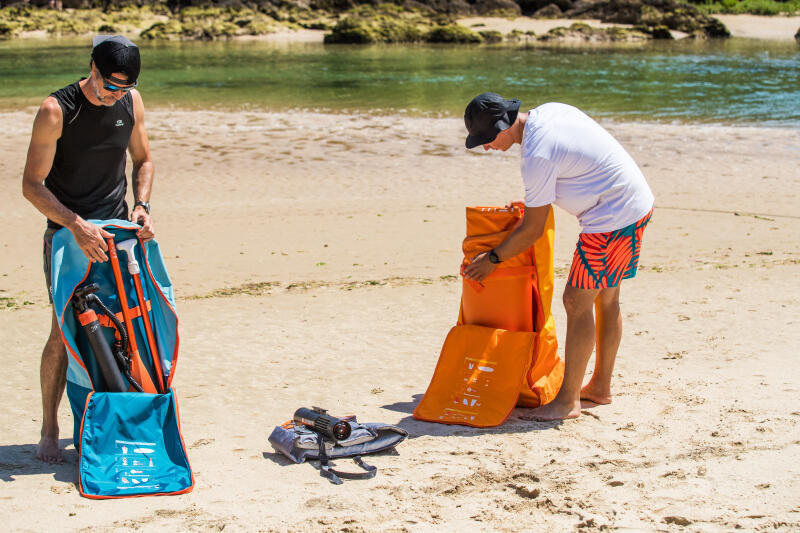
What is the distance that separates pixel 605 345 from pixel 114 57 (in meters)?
2.87

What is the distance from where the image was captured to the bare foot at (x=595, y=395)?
4.61 metres

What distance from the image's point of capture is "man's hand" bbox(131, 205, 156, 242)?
155 inches

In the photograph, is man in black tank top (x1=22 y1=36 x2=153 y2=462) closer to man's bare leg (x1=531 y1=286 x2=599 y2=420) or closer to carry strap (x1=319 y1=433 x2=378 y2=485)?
carry strap (x1=319 y1=433 x2=378 y2=485)

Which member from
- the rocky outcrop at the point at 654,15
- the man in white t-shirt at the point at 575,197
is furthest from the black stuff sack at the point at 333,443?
the rocky outcrop at the point at 654,15

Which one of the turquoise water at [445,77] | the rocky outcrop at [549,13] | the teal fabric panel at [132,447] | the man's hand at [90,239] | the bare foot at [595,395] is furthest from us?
the rocky outcrop at [549,13]

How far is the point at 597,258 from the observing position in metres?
4.20

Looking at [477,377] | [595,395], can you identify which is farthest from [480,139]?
[595,395]

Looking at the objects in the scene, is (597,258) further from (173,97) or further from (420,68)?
(420,68)

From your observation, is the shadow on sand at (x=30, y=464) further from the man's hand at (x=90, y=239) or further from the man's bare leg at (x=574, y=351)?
the man's bare leg at (x=574, y=351)

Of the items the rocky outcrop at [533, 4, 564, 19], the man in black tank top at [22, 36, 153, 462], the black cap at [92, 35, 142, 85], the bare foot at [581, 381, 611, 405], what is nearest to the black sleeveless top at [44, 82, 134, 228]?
the man in black tank top at [22, 36, 153, 462]

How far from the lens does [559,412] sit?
4406mm

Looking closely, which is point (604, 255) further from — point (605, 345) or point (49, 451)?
point (49, 451)

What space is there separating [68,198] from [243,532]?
1.77 meters

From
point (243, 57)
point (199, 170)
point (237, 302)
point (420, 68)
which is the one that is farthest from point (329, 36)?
point (237, 302)
